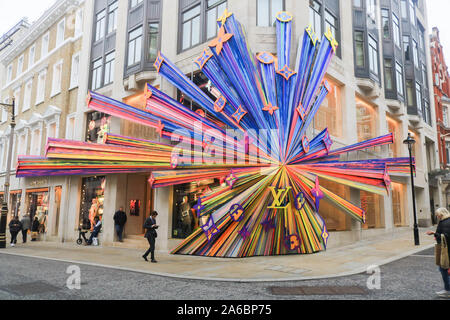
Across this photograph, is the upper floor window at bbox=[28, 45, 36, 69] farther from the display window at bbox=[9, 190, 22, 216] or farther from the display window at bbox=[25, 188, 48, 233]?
the display window at bbox=[25, 188, 48, 233]

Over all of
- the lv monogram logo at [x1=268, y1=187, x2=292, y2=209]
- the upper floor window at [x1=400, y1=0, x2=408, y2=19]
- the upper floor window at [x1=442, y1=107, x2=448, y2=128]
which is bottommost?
the lv monogram logo at [x1=268, y1=187, x2=292, y2=209]

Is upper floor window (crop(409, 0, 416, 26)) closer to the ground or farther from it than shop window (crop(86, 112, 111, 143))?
farther from it

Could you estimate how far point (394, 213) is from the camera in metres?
23.6

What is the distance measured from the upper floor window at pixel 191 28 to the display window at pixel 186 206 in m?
6.70

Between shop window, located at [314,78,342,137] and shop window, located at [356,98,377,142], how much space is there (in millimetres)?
2246

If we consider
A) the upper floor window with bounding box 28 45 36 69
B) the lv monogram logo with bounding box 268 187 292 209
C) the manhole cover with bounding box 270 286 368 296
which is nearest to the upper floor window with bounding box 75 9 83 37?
the upper floor window with bounding box 28 45 36 69

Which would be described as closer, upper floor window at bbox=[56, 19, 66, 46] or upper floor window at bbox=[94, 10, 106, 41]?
upper floor window at bbox=[94, 10, 106, 41]

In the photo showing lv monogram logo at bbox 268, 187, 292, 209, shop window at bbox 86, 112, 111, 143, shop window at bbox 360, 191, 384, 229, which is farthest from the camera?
A: shop window at bbox 86, 112, 111, 143

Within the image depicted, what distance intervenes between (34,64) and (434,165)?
35262mm

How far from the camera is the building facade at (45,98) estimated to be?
23150mm

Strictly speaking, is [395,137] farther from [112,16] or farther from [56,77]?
[56,77]

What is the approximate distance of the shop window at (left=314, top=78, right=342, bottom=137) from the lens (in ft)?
56.2

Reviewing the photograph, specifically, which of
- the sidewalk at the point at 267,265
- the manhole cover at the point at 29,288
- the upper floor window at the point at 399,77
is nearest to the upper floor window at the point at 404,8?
the upper floor window at the point at 399,77
